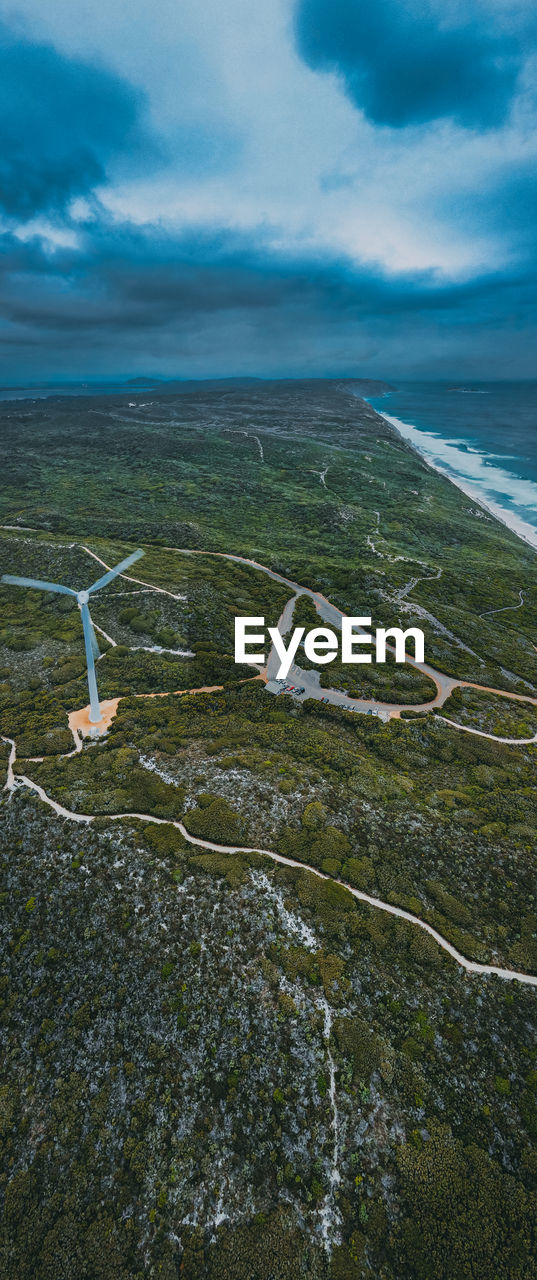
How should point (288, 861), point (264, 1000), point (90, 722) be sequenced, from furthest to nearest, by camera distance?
point (90, 722), point (288, 861), point (264, 1000)

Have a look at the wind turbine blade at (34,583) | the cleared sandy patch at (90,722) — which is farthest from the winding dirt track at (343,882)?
the wind turbine blade at (34,583)

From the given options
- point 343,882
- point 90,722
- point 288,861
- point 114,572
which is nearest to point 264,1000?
point 288,861

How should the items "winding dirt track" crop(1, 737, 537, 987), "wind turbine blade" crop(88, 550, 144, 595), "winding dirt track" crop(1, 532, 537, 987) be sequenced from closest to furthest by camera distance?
"winding dirt track" crop(1, 737, 537, 987) < "winding dirt track" crop(1, 532, 537, 987) < "wind turbine blade" crop(88, 550, 144, 595)

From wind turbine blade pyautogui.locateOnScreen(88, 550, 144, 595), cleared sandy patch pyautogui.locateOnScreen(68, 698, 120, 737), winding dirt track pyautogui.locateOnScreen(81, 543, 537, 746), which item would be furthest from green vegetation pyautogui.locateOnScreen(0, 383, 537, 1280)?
wind turbine blade pyautogui.locateOnScreen(88, 550, 144, 595)

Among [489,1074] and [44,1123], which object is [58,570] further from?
[489,1074]

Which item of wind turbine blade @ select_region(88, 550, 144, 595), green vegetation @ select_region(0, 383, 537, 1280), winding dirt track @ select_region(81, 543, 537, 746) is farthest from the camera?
winding dirt track @ select_region(81, 543, 537, 746)

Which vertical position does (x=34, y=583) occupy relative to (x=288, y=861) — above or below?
above

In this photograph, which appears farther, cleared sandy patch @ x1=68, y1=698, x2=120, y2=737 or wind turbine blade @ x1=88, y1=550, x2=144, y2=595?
wind turbine blade @ x1=88, y1=550, x2=144, y2=595

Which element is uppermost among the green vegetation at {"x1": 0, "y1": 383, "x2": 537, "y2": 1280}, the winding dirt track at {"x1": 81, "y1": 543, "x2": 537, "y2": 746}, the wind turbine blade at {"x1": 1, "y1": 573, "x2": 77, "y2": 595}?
the wind turbine blade at {"x1": 1, "y1": 573, "x2": 77, "y2": 595}

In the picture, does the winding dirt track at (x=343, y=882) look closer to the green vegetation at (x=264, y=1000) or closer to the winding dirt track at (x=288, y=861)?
the winding dirt track at (x=288, y=861)

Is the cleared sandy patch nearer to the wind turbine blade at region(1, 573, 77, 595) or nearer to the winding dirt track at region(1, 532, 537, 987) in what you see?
the winding dirt track at region(1, 532, 537, 987)

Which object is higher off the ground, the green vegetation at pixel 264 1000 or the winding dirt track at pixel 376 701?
the winding dirt track at pixel 376 701

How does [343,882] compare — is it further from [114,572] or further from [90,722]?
[114,572]
